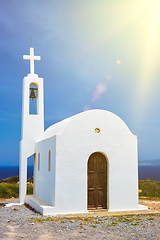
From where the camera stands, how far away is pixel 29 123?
16969 mm

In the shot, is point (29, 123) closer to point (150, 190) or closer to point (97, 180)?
point (97, 180)

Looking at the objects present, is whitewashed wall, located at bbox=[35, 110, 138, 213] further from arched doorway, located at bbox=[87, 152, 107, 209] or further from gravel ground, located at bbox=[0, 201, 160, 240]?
gravel ground, located at bbox=[0, 201, 160, 240]

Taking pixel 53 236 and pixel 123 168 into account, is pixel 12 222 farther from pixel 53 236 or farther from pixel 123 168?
pixel 123 168

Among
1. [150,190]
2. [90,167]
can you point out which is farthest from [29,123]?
[150,190]

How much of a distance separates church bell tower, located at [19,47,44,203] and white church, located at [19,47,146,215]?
2.82 m

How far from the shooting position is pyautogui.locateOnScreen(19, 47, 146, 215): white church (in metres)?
12.0

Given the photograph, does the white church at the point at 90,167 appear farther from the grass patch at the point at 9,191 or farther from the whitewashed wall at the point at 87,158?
the grass patch at the point at 9,191

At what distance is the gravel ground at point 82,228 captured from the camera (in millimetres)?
8312

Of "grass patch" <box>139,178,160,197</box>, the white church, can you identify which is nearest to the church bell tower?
the white church

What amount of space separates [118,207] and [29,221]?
4.37 metres

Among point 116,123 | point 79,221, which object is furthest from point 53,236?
point 116,123

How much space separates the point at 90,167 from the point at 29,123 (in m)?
5.83

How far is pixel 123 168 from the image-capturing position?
13.0 m

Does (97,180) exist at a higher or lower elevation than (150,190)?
higher
